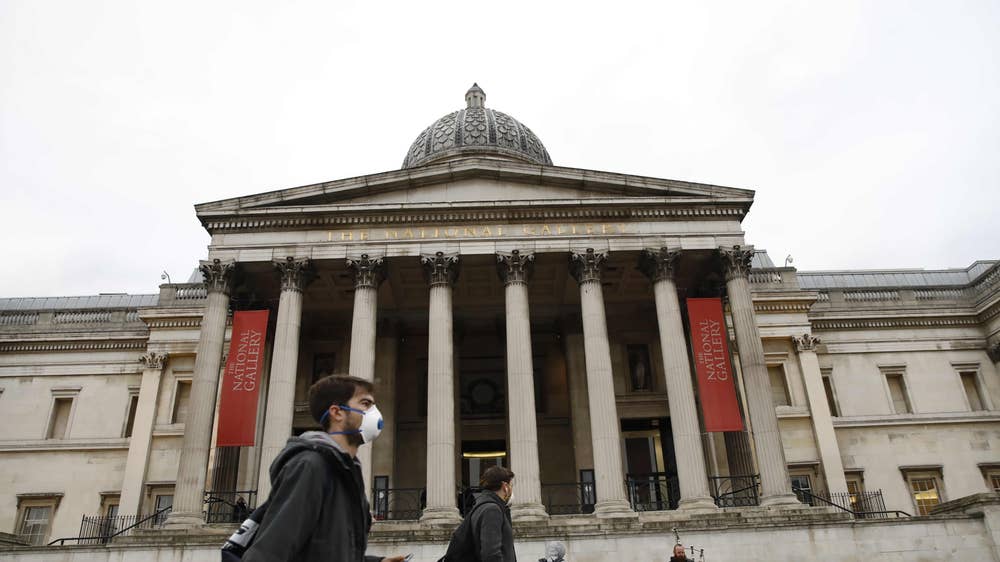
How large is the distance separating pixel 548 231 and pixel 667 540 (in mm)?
10652

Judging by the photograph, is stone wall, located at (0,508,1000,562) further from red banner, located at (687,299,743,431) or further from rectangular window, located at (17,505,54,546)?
rectangular window, located at (17,505,54,546)

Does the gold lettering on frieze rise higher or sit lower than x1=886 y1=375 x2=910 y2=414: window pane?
higher

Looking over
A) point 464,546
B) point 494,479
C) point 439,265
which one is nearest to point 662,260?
point 439,265

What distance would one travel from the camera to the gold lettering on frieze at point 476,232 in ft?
82.0

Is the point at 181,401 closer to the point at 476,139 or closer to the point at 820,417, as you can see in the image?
the point at 476,139

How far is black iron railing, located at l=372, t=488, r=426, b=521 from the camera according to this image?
942 inches

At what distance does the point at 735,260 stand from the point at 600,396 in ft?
22.4

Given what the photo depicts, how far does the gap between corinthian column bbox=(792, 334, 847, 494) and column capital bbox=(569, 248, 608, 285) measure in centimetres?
1348

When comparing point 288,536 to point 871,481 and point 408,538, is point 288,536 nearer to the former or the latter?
point 408,538

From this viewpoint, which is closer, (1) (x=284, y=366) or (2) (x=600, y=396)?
(2) (x=600, y=396)

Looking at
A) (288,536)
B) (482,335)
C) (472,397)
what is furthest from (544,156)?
(288,536)

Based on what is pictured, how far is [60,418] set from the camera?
3356 cm

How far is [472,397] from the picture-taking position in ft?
97.5

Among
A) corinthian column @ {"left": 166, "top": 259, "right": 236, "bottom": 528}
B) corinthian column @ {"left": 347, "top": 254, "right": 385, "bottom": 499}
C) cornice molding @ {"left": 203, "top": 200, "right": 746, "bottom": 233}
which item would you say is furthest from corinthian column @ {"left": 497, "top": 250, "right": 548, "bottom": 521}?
corinthian column @ {"left": 166, "top": 259, "right": 236, "bottom": 528}
